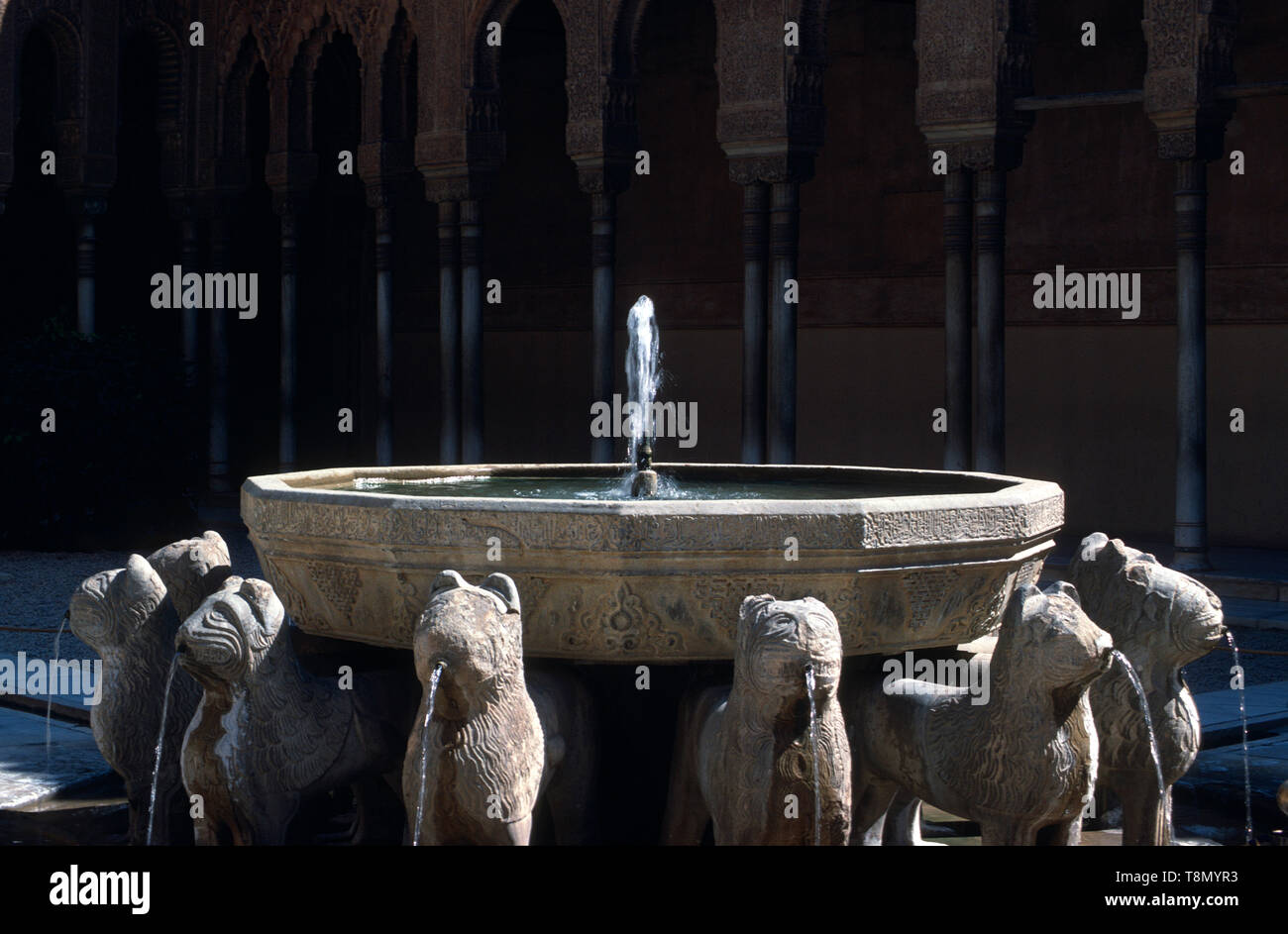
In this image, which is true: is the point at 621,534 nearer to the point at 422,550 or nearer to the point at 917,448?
the point at 422,550

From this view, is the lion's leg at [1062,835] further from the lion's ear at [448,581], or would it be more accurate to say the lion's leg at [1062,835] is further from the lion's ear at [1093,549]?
the lion's ear at [448,581]

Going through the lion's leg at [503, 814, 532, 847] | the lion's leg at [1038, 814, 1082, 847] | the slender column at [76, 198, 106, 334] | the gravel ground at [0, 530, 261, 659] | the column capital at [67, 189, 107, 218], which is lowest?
the gravel ground at [0, 530, 261, 659]

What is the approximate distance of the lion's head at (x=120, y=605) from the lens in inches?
205

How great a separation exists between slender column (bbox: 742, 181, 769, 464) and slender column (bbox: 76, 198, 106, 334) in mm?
7485

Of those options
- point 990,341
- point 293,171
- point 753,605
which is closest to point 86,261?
point 293,171

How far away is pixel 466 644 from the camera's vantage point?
4.10 meters

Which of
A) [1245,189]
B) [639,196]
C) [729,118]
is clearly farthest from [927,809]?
[639,196]

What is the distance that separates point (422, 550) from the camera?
4.71 metres

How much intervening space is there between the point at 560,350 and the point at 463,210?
13.3 ft

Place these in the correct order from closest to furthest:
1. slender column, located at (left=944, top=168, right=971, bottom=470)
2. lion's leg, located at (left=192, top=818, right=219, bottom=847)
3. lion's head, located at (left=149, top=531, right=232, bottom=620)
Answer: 1. lion's leg, located at (left=192, top=818, right=219, bottom=847)
2. lion's head, located at (left=149, top=531, right=232, bottom=620)
3. slender column, located at (left=944, top=168, right=971, bottom=470)

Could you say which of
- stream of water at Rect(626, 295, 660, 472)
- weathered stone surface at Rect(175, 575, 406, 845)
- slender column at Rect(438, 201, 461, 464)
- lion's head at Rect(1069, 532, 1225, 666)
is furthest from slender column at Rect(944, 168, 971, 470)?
weathered stone surface at Rect(175, 575, 406, 845)

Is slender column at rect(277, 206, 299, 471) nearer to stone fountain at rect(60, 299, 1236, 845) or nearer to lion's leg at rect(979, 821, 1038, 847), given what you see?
stone fountain at rect(60, 299, 1236, 845)

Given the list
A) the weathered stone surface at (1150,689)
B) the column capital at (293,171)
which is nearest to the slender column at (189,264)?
the column capital at (293,171)

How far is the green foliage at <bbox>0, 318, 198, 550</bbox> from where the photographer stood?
14.3 meters
